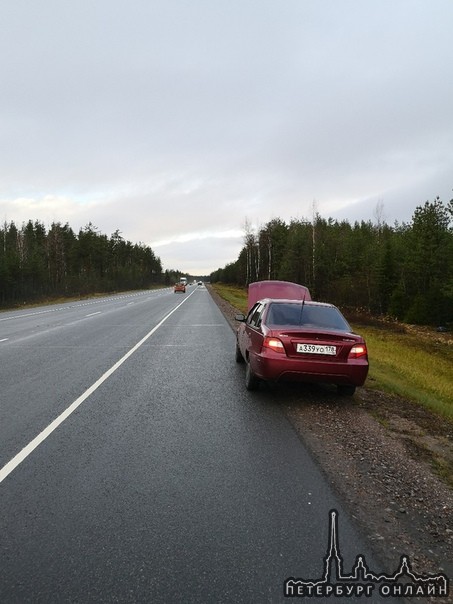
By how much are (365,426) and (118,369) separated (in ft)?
18.0

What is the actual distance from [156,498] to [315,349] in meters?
3.54

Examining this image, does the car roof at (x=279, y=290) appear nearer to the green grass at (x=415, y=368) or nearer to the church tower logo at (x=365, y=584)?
the green grass at (x=415, y=368)

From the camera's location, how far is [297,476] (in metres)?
3.93

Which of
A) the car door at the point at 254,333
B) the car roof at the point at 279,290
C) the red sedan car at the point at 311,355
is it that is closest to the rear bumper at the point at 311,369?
the red sedan car at the point at 311,355

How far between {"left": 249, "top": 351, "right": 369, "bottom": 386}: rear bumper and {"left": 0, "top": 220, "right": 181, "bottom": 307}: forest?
5570cm

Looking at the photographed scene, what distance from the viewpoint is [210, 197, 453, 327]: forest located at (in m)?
33.5

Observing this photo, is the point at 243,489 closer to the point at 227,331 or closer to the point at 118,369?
the point at 118,369

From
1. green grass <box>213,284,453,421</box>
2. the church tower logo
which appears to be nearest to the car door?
green grass <box>213,284,453,421</box>

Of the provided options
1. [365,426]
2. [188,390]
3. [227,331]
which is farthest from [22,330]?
[365,426]

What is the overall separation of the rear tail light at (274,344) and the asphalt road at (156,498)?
913mm

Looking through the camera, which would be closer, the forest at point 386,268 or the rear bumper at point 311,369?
the rear bumper at point 311,369

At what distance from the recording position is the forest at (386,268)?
33.5 meters

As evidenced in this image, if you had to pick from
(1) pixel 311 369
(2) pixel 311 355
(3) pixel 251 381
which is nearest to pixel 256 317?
(3) pixel 251 381

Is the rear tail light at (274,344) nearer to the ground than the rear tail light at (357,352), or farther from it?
farther from it
